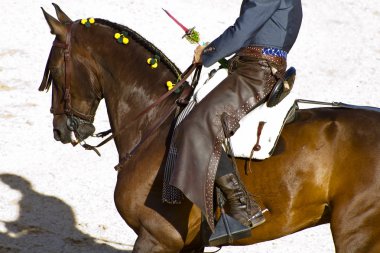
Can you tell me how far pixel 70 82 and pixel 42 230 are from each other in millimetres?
2620

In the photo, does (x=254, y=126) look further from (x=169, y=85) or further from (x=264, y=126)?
(x=169, y=85)

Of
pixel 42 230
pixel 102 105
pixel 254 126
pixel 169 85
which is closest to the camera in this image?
pixel 254 126

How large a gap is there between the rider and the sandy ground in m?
2.54

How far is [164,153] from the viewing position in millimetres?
5984

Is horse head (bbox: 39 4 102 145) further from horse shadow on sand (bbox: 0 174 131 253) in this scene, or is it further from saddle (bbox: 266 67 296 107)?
horse shadow on sand (bbox: 0 174 131 253)

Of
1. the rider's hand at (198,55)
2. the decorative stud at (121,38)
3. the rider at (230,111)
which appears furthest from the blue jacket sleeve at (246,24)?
the decorative stud at (121,38)

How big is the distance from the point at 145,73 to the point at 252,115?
39.2 inches

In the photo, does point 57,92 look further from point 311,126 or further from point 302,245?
point 302,245

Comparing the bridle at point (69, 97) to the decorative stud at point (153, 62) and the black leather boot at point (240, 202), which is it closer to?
the decorative stud at point (153, 62)

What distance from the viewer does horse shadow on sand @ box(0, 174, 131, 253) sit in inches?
319

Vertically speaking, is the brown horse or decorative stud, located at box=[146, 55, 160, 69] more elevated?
decorative stud, located at box=[146, 55, 160, 69]

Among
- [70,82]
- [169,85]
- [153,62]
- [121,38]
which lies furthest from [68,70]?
[169,85]

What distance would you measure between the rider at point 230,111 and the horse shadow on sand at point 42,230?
272cm

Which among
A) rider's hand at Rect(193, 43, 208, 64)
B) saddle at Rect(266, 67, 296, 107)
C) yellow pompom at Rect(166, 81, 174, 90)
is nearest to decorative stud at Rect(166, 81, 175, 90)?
yellow pompom at Rect(166, 81, 174, 90)
